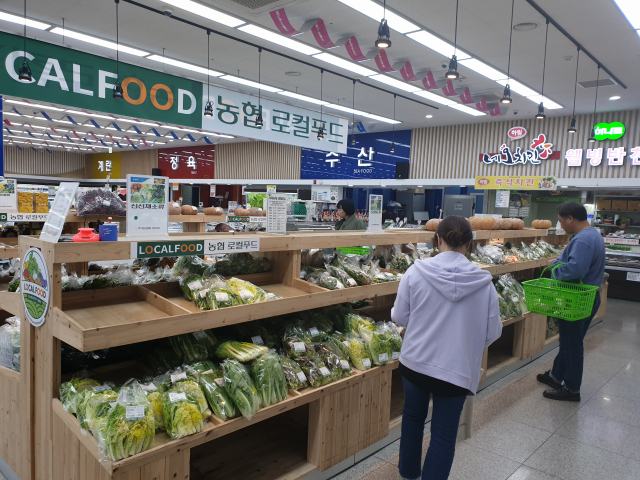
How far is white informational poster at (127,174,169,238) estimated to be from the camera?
232 centimetres

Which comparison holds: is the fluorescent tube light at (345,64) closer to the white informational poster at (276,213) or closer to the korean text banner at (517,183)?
the korean text banner at (517,183)

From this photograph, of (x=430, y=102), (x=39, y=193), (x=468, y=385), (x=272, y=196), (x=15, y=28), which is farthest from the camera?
(x=430, y=102)

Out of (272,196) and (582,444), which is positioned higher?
(272,196)

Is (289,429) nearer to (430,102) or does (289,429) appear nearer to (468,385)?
(468,385)

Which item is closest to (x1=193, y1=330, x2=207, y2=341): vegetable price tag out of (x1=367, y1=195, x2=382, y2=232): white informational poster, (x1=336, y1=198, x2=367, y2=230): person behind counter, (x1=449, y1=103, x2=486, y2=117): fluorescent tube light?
(x1=367, y1=195, x2=382, y2=232): white informational poster

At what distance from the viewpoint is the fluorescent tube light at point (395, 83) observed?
8114 millimetres

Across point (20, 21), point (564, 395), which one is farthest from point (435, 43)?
point (20, 21)

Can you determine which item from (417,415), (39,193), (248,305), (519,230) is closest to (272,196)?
(248,305)

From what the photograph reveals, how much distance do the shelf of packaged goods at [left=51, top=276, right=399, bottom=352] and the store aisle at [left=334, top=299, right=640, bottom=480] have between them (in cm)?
125

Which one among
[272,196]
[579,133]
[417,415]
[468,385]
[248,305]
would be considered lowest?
[417,415]

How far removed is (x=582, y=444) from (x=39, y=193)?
5933 mm

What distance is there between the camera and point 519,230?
5.84 m

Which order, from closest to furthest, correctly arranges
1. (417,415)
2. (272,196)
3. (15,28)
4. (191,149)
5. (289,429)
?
1. (417,415)
2. (272,196)
3. (289,429)
4. (15,28)
5. (191,149)

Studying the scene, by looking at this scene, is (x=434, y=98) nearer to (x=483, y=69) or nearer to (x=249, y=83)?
(x=483, y=69)
